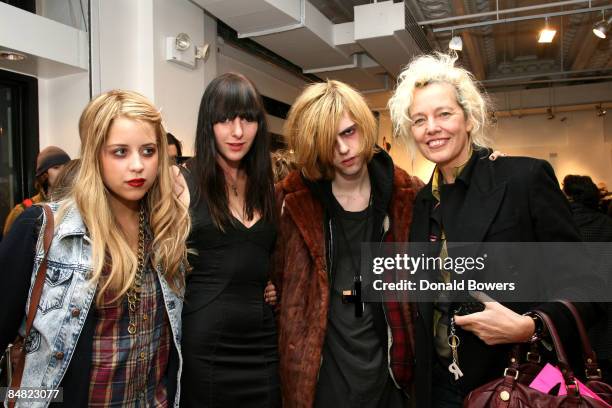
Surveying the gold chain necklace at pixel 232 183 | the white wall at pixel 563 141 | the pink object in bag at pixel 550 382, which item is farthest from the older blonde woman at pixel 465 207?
the white wall at pixel 563 141

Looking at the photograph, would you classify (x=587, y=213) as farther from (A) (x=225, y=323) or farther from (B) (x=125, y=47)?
(B) (x=125, y=47)

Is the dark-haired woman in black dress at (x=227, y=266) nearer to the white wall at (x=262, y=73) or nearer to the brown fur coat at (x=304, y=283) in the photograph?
the brown fur coat at (x=304, y=283)

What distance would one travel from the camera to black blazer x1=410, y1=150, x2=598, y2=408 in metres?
1.48

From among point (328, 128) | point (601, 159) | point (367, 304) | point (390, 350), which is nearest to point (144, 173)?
point (328, 128)

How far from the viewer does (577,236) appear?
1.48m

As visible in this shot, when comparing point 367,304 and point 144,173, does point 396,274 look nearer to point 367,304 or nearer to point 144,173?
point 367,304

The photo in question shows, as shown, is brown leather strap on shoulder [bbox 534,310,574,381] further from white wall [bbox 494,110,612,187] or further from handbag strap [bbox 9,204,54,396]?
white wall [bbox 494,110,612,187]

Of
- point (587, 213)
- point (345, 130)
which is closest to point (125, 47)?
point (345, 130)

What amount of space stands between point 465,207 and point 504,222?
0.14m

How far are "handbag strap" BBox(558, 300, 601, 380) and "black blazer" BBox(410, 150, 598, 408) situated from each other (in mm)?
19

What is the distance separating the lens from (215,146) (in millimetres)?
1846

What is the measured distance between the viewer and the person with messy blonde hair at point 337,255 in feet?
6.07

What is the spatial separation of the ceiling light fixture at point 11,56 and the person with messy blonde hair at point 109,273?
282cm

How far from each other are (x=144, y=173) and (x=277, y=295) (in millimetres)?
843
